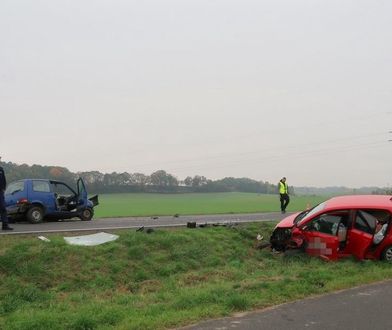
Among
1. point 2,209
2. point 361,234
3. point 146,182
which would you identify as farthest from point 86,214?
point 146,182

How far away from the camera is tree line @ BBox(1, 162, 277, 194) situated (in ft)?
135

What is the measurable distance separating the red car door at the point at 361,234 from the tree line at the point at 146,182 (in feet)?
97.2

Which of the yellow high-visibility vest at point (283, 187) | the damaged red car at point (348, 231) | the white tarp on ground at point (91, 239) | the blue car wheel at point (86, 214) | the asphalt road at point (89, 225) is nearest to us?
the damaged red car at point (348, 231)

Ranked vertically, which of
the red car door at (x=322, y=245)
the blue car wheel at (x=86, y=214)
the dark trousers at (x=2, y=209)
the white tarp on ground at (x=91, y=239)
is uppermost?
the dark trousers at (x=2, y=209)

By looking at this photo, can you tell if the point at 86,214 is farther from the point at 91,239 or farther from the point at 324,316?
the point at 324,316

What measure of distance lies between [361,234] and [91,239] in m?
6.73

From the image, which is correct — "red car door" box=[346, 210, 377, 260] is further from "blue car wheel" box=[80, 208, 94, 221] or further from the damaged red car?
"blue car wheel" box=[80, 208, 94, 221]

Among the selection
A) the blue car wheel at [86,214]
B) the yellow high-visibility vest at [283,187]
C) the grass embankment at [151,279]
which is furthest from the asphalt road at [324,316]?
the yellow high-visibility vest at [283,187]

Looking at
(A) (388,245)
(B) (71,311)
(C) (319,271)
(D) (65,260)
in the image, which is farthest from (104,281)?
(A) (388,245)

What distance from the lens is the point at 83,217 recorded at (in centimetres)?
1995

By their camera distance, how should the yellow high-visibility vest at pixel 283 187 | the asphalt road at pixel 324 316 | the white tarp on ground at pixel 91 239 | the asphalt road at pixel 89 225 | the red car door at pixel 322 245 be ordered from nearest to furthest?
the asphalt road at pixel 324 316
the red car door at pixel 322 245
the white tarp on ground at pixel 91 239
the asphalt road at pixel 89 225
the yellow high-visibility vest at pixel 283 187

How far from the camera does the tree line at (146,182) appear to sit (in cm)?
4121

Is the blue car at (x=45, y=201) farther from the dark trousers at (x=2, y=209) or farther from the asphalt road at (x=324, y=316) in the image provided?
the asphalt road at (x=324, y=316)

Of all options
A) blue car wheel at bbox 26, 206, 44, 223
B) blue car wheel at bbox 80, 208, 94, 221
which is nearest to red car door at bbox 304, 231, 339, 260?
blue car wheel at bbox 26, 206, 44, 223
